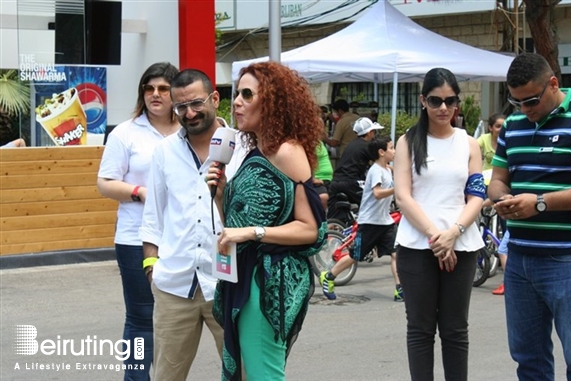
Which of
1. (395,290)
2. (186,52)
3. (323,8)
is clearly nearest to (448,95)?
(395,290)

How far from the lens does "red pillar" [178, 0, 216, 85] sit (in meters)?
12.7

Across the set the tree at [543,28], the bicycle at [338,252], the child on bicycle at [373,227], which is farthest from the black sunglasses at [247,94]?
the tree at [543,28]

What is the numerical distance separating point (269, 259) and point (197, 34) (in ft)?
29.9

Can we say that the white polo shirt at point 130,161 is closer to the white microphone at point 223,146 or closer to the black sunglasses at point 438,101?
the white microphone at point 223,146

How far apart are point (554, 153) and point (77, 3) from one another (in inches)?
377

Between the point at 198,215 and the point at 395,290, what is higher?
the point at 198,215

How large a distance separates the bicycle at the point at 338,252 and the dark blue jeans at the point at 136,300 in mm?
5020

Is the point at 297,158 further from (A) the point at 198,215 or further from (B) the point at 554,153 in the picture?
(B) the point at 554,153

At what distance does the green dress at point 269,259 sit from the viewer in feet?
13.3

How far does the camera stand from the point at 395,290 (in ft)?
32.9

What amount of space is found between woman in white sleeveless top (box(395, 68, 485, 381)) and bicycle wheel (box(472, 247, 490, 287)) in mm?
5144

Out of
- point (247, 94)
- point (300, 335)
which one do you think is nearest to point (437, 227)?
point (247, 94)

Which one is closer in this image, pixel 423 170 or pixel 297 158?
pixel 297 158

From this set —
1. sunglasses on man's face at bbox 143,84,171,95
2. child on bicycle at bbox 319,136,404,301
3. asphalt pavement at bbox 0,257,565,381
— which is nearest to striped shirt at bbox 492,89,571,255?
sunglasses on man's face at bbox 143,84,171,95
